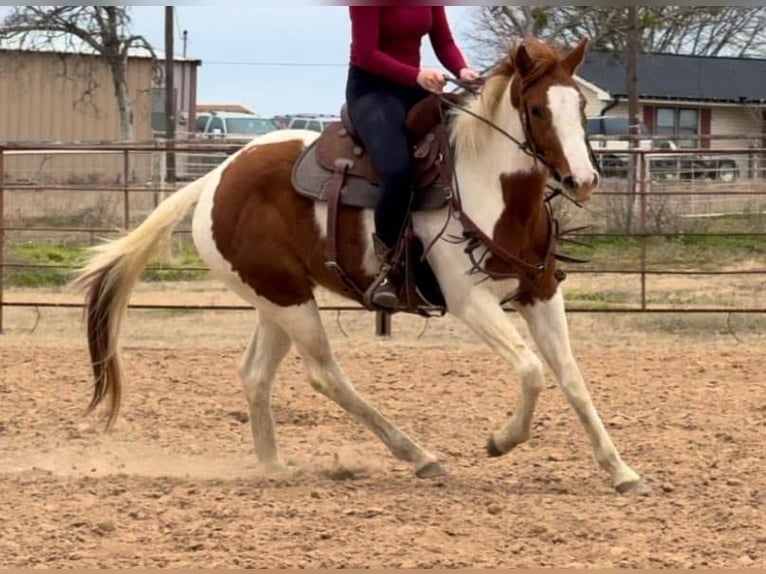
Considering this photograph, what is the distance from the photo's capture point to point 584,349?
29.3ft

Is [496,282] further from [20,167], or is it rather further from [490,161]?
[20,167]

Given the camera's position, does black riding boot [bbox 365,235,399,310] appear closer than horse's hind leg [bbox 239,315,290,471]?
Yes

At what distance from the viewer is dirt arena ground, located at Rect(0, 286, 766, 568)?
3.80 m

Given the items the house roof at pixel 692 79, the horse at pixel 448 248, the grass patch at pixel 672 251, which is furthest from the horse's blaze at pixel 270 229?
the house roof at pixel 692 79

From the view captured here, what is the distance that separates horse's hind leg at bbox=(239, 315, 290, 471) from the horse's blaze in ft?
0.73

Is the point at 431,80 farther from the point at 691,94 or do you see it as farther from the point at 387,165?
the point at 691,94

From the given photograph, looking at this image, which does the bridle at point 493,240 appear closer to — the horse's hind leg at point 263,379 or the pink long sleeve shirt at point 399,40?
the pink long sleeve shirt at point 399,40

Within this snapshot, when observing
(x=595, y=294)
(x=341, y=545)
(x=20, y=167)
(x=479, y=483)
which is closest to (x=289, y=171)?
(x=479, y=483)

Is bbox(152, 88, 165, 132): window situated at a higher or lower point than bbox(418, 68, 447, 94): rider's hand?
higher

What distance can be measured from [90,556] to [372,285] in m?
1.70

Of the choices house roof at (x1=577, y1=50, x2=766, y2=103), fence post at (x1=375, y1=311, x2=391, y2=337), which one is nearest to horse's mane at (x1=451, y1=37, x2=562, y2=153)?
fence post at (x1=375, y1=311, x2=391, y2=337)

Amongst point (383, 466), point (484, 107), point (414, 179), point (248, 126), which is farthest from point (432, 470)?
point (248, 126)

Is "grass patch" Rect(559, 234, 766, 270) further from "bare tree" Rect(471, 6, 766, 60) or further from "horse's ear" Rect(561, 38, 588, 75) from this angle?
"horse's ear" Rect(561, 38, 588, 75)

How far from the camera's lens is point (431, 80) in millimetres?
4645
